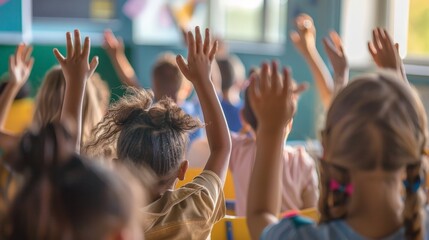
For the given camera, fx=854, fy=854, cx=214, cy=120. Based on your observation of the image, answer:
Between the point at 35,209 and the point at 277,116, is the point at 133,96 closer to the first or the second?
the point at 277,116

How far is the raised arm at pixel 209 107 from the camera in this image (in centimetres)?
210

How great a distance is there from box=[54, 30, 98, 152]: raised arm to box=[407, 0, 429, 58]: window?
12.1 feet

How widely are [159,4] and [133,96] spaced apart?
6.42m

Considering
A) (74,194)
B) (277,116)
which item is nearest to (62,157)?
(74,194)

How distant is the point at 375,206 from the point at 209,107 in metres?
0.69

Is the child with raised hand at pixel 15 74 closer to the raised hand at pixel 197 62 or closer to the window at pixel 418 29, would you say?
the raised hand at pixel 197 62

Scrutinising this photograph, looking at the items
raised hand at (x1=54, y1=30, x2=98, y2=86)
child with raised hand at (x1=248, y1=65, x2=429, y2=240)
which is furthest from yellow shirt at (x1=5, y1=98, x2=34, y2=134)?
child with raised hand at (x1=248, y1=65, x2=429, y2=240)

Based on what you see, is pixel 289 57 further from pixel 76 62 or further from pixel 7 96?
pixel 76 62

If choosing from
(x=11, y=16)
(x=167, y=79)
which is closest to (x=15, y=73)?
(x=167, y=79)

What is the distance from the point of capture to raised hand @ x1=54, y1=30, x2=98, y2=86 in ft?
7.67

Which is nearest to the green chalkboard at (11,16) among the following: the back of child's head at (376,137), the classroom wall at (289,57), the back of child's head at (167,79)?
the classroom wall at (289,57)

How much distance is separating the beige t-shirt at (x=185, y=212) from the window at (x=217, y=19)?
5.40 meters

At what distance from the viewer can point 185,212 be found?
6.30 ft

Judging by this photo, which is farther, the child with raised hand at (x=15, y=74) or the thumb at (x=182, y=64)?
the child with raised hand at (x=15, y=74)
